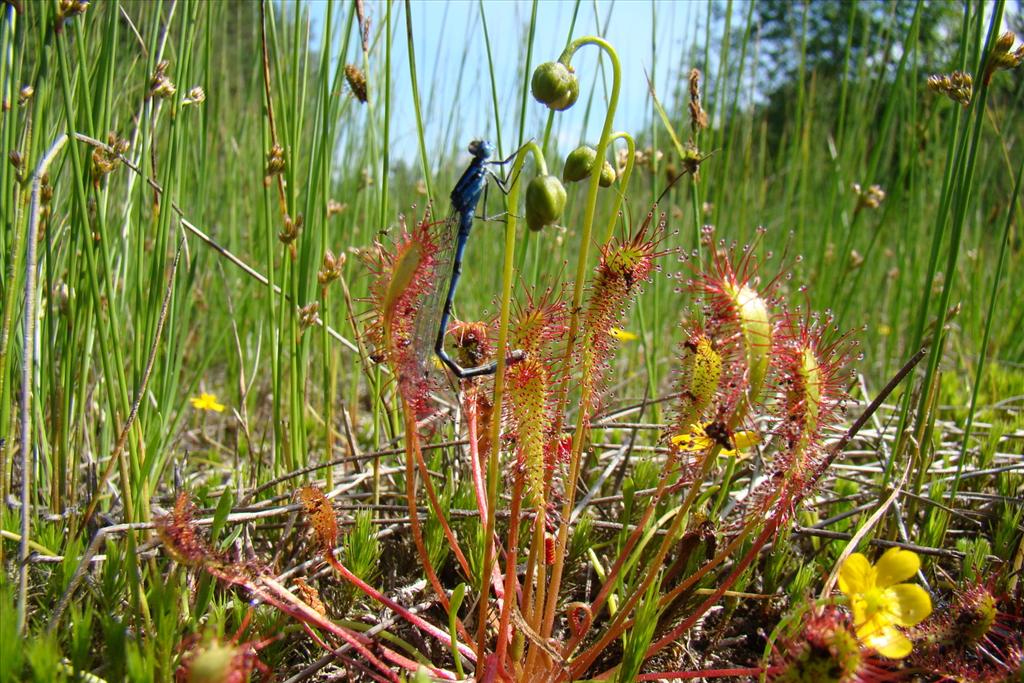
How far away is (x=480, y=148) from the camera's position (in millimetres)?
1189

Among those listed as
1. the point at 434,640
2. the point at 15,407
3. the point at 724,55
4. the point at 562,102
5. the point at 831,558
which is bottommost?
the point at 434,640

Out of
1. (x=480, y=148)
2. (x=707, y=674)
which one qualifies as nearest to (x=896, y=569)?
(x=707, y=674)

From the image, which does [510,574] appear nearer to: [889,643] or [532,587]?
[532,587]

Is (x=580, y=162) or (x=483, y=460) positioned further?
(x=483, y=460)

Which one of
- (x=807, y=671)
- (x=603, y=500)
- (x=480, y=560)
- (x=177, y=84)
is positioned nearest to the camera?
(x=807, y=671)

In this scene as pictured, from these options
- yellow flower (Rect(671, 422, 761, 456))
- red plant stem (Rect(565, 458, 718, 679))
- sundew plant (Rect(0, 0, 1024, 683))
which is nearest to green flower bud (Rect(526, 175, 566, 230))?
sundew plant (Rect(0, 0, 1024, 683))

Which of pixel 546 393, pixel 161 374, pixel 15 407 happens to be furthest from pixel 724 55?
pixel 15 407

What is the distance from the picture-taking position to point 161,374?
2002 millimetres

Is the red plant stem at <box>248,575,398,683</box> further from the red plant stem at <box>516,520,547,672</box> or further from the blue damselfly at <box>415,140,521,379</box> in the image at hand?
the blue damselfly at <box>415,140,521,379</box>

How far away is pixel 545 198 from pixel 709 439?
0.50 metres

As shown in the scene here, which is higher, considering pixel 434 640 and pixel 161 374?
pixel 161 374

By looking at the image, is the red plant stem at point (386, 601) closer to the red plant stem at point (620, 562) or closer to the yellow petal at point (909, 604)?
the red plant stem at point (620, 562)

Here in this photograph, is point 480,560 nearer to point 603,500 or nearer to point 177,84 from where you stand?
point 603,500

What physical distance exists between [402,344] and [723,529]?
41.7 inches
